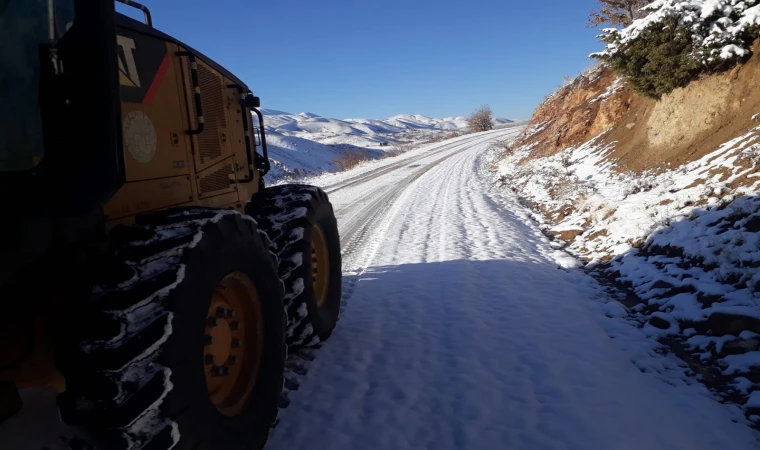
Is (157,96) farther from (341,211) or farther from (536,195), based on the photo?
(536,195)

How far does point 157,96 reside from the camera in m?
2.77

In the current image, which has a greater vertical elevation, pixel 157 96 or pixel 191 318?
pixel 157 96

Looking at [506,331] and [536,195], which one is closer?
[506,331]

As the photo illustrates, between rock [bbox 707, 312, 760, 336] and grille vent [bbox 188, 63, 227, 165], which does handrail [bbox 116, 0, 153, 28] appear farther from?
rock [bbox 707, 312, 760, 336]

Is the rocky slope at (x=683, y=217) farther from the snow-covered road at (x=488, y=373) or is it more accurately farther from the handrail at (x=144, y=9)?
the handrail at (x=144, y=9)

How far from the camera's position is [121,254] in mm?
1942

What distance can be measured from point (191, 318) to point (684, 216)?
6.12 m

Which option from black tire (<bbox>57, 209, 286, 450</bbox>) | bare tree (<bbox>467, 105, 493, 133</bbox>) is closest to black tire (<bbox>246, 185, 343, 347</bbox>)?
black tire (<bbox>57, 209, 286, 450</bbox>)

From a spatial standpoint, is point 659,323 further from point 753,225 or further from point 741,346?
point 753,225

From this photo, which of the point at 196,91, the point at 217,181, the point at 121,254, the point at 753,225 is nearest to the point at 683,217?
the point at 753,225

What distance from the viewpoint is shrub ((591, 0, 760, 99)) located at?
763cm

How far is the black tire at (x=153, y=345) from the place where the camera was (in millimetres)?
1696

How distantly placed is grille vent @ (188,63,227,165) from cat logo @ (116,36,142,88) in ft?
2.39

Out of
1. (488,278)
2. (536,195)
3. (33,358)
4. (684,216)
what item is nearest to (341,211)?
(536,195)
